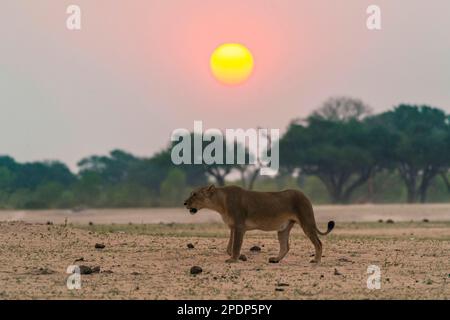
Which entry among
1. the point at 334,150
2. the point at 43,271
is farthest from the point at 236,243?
the point at 334,150

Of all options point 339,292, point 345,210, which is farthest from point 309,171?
point 339,292

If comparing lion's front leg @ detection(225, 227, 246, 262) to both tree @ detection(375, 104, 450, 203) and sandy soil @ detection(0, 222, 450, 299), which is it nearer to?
sandy soil @ detection(0, 222, 450, 299)

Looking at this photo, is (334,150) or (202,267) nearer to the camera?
(202,267)

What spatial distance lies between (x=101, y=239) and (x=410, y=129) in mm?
53695

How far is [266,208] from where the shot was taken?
17.3 m

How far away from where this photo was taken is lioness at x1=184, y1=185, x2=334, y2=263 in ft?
56.7

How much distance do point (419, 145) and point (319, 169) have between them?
7.51m

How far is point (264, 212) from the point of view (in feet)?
57.0

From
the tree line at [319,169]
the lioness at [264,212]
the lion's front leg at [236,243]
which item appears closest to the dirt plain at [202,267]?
the lion's front leg at [236,243]

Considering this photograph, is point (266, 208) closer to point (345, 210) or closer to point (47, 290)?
point (47, 290)

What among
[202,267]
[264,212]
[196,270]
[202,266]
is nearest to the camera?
[196,270]

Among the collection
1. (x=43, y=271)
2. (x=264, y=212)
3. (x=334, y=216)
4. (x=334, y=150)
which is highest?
(x=334, y=150)

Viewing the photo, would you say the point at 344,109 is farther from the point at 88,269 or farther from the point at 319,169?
the point at 88,269
